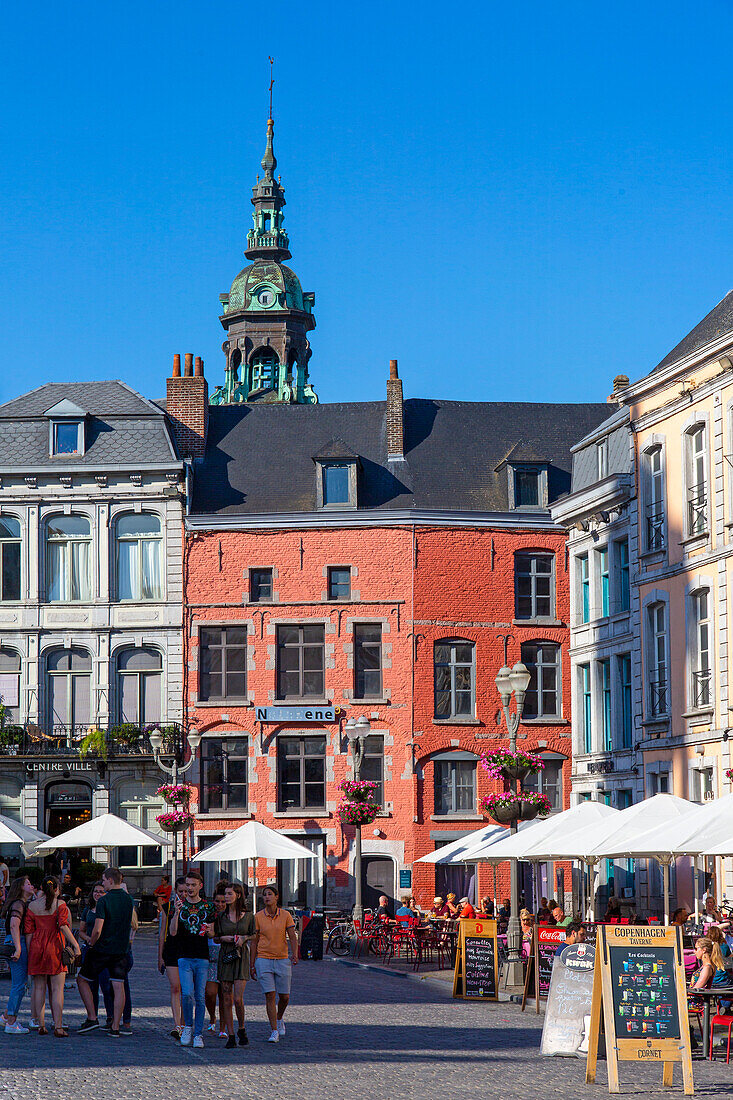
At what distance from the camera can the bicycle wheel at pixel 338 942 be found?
32062mm

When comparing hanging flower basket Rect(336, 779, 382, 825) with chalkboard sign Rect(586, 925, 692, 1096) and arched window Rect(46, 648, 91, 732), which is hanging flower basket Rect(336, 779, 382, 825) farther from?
chalkboard sign Rect(586, 925, 692, 1096)

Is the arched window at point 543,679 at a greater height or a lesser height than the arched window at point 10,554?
lesser

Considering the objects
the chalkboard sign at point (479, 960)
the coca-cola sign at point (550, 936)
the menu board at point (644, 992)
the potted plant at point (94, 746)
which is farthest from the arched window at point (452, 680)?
the menu board at point (644, 992)

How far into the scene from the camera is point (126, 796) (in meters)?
40.4

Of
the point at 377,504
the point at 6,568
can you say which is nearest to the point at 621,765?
A: the point at 377,504

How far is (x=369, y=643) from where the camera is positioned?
133 feet

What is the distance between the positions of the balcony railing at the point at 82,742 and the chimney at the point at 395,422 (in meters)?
9.59

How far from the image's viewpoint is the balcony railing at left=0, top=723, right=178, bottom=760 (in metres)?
39.8

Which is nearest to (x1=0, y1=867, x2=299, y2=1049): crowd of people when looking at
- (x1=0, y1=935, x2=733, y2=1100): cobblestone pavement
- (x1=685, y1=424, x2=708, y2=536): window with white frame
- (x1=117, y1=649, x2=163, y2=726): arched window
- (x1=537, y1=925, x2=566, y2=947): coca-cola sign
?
(x1=0, y1=935, x2=733, y2=1100): cobblestone pavement

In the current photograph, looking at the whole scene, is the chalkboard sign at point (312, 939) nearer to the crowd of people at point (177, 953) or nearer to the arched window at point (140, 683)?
the arched window at point (140, 683)

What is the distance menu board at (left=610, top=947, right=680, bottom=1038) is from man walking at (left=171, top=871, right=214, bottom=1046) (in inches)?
149

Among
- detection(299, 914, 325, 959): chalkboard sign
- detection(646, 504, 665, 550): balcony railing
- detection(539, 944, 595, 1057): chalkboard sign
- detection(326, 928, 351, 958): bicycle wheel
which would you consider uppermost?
detection(646, 504, 665, 550): balcony railing

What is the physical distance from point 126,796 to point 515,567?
11.8m

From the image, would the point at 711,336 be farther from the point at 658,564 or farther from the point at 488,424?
the point at 488,424
